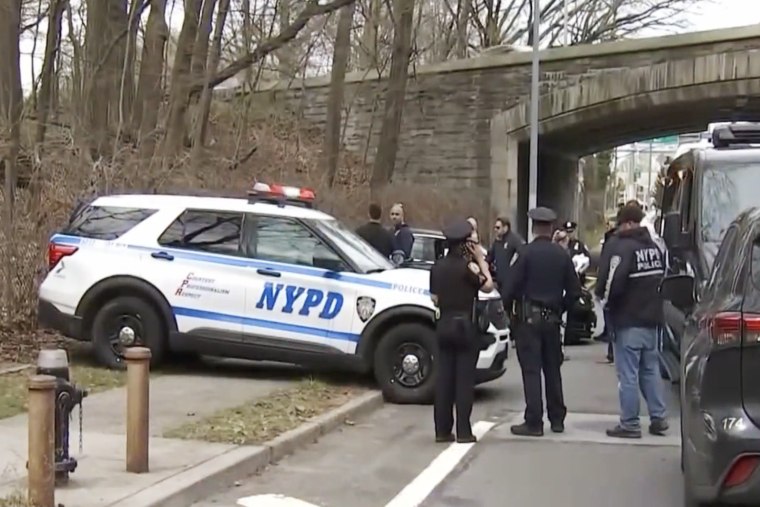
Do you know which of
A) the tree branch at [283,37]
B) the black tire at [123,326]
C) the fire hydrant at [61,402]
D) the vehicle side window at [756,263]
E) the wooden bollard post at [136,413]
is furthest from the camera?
the tree branch at [283,37]

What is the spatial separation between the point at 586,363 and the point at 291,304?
17.1ft

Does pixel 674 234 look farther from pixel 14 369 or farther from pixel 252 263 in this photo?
pixel 14 369

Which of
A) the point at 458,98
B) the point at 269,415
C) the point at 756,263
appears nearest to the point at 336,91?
the point at 458,98

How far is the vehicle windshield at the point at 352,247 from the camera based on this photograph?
11945 millimetres

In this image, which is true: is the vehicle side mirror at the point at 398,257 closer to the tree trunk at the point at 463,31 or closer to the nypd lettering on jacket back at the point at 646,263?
the nypd lettering on jacket back at the point at 646,263

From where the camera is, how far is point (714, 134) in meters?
12.7

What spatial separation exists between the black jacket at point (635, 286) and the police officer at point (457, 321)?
42.4 inches

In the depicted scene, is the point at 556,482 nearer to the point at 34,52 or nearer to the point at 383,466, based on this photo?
the point at 383,466

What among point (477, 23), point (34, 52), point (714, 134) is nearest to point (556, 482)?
point (714, 134)

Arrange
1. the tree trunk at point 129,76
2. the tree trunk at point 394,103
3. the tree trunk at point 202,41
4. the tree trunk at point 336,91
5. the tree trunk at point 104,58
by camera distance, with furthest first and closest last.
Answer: the tree trunk at point 394,103 < the tree trunk at point 336,91 < the tree trunk at point 202,41 < the tree trunk at point 129,76 < the tree trunk at point 104,58

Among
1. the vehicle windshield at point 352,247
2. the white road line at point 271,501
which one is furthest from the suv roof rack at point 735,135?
the white road line at point 271,501

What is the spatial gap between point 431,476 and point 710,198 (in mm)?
5121

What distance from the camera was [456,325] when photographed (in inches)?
366

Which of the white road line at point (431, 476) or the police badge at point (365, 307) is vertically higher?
the police badge at point (365, 307)
